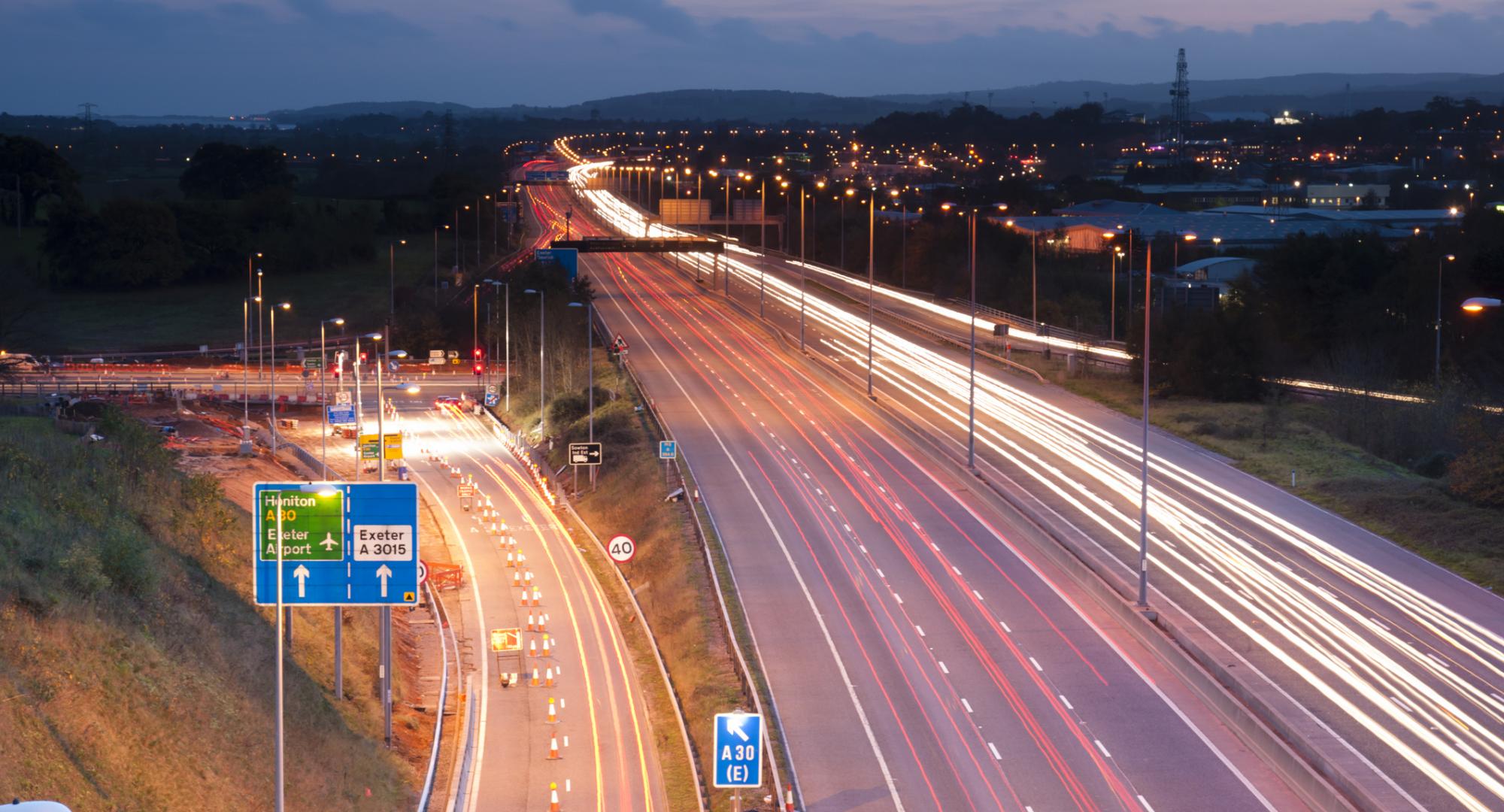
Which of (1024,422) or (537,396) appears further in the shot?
(537,396)

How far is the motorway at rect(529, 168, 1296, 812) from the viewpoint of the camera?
23734 mm

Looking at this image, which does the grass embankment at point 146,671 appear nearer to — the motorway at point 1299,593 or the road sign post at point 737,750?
the road sign post at point 737,750

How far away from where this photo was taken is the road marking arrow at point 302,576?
2173cm

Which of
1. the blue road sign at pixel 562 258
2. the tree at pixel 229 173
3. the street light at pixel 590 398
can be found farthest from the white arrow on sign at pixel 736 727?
the tree at pixel 229 173

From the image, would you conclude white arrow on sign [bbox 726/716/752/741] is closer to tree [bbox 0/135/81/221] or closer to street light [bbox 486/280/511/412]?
street light [bbox 486/280/511/412]

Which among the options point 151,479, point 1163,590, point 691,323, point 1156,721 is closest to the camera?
point 1156,721

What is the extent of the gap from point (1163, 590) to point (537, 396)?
42403 millimetres

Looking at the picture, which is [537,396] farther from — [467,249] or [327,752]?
[467,249]

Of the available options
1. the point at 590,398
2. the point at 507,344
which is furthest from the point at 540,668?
the point at 507,344

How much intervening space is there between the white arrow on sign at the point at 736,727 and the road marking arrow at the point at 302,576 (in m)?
6.64

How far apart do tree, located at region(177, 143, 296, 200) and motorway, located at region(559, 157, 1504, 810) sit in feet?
363

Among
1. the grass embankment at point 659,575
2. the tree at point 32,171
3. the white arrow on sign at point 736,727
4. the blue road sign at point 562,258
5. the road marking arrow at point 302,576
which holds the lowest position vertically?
the grass embankment at point 659,575

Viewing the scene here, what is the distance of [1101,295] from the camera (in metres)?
97.6

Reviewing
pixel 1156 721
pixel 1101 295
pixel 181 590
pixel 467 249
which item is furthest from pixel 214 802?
pixel 467 249
